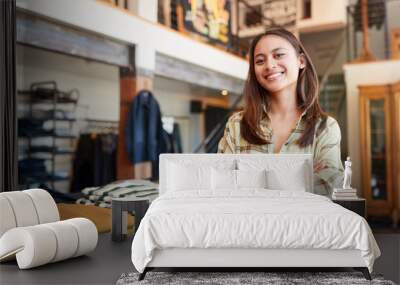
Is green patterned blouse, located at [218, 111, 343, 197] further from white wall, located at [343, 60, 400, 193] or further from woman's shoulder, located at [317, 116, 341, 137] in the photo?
white wall, located at [343, 60, 400, 193]

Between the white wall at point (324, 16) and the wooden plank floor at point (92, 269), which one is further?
the white wall at point (324, 16)

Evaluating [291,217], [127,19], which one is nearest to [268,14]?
[127,19]

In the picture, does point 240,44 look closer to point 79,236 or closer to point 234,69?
point 234,69

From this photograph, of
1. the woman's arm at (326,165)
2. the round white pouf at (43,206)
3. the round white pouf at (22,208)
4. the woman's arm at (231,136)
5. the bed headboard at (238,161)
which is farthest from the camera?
the woman's arm at (231,136)

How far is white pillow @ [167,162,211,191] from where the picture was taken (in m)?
4.01

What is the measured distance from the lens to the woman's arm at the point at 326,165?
4516mm

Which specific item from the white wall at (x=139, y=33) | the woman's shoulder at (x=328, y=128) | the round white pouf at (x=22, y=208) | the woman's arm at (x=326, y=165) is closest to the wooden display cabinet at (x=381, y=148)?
the woman's shoulder at (x=328, y=128)

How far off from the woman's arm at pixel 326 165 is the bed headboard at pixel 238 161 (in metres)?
0.21

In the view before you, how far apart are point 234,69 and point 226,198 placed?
258 cm

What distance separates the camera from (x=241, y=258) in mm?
2861

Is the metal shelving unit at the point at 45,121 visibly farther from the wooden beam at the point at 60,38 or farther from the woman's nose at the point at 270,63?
the woman's nose at the point at 270,63

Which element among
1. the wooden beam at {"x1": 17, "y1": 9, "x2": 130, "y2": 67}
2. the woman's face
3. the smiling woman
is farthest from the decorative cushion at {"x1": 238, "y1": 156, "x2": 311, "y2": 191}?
the wooden beam at {"x1": 17, "y1": 9, "x2": 130, "y2": 67}

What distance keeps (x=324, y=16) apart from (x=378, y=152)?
166 centimetres

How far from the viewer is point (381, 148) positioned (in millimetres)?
5375
